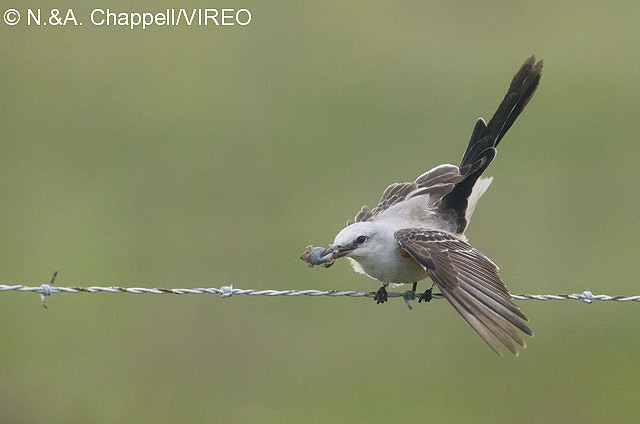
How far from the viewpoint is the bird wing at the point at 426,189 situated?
23.0 ft

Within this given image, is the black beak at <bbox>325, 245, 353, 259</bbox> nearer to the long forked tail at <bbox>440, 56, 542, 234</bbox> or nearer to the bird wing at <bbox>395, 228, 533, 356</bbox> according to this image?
the bird wing at <bbox>395, 228, 533, 356</bbox>

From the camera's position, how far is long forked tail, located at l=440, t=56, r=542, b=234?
7.07m

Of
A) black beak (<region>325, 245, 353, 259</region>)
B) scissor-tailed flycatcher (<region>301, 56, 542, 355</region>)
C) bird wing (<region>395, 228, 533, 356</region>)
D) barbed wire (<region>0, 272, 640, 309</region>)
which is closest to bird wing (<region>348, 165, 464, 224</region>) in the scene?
scissor-tailed flycatcher (<region>301, 56, 542, 355</region>)

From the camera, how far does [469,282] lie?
5.89m

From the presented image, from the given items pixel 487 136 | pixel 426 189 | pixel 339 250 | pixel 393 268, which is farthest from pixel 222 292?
pixel 487 136

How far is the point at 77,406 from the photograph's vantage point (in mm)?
9312

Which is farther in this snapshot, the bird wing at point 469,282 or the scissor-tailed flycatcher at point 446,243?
the scissor-tailed flycatcher at point 446,243

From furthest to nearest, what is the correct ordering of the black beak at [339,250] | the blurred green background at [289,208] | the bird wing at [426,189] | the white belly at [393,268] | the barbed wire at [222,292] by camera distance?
the blurred green background at [289,208] → the bird wing at [426,189] → the white belly at [393,268] → the black beak at [339,250] → the barbed wire at [222,292]

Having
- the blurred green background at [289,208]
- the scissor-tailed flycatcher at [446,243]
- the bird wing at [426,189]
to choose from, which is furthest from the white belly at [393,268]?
the blurred green background at [289,208]

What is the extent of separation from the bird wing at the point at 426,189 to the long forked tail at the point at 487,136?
10cm

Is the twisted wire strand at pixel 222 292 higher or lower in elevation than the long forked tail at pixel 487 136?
lower

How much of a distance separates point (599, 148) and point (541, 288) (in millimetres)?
3274

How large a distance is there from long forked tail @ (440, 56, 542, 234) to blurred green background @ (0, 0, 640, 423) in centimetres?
266

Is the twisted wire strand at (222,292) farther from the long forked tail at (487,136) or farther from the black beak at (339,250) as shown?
the long forked tail at (487,136)
